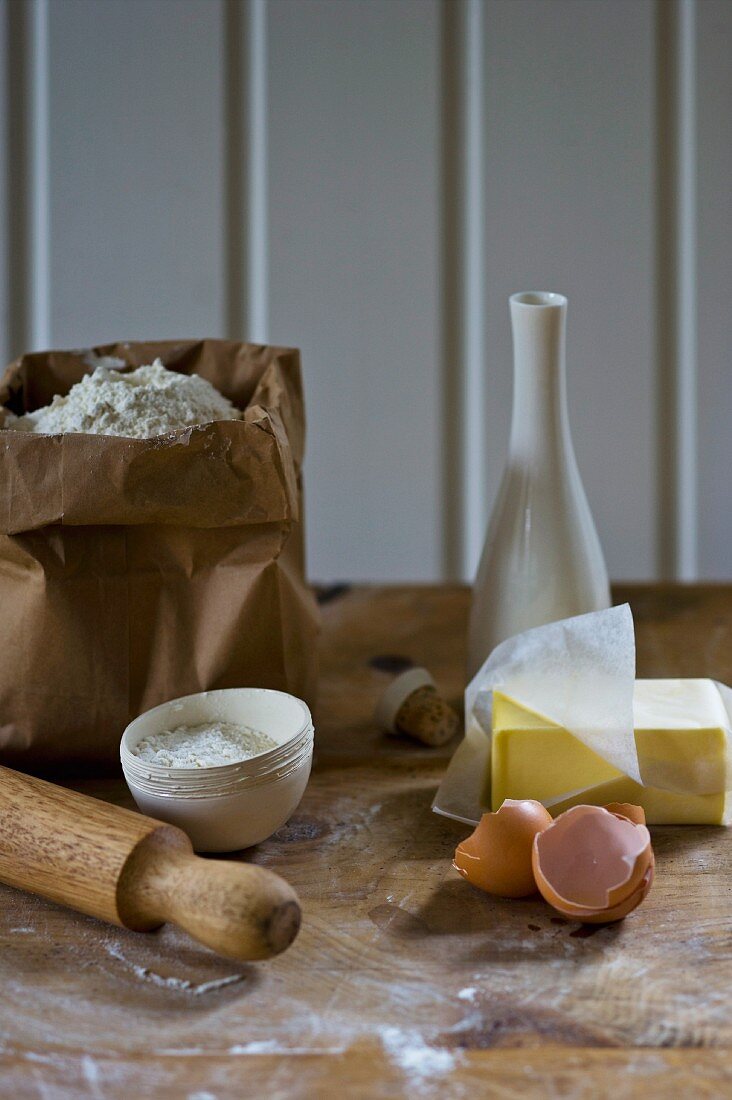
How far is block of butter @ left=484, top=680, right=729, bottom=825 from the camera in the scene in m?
0.70

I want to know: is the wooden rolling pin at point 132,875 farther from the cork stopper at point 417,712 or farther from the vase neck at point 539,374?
the vase neck at point 539,374

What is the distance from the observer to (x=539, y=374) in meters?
0.81

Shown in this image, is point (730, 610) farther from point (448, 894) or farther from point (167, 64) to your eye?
point (167, 64)

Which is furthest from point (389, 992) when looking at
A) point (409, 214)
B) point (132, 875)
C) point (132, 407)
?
point (409, 214)

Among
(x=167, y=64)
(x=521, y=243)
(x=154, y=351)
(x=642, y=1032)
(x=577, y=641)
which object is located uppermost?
(x=167, y=64)

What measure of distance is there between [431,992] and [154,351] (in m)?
0.56

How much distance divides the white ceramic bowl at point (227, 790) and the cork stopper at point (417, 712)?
0.16 m

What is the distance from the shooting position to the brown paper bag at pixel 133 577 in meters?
0.71

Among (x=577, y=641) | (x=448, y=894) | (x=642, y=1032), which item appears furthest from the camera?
(x=577, y=641)

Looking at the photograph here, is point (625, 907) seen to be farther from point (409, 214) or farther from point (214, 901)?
point (409, 214)

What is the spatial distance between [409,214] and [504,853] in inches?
32.2

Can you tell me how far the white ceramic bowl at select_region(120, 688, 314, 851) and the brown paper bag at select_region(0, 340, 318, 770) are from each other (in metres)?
0.08

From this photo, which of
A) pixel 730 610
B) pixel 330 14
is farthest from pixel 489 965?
pixel 330 14

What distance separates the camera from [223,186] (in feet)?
4.06
